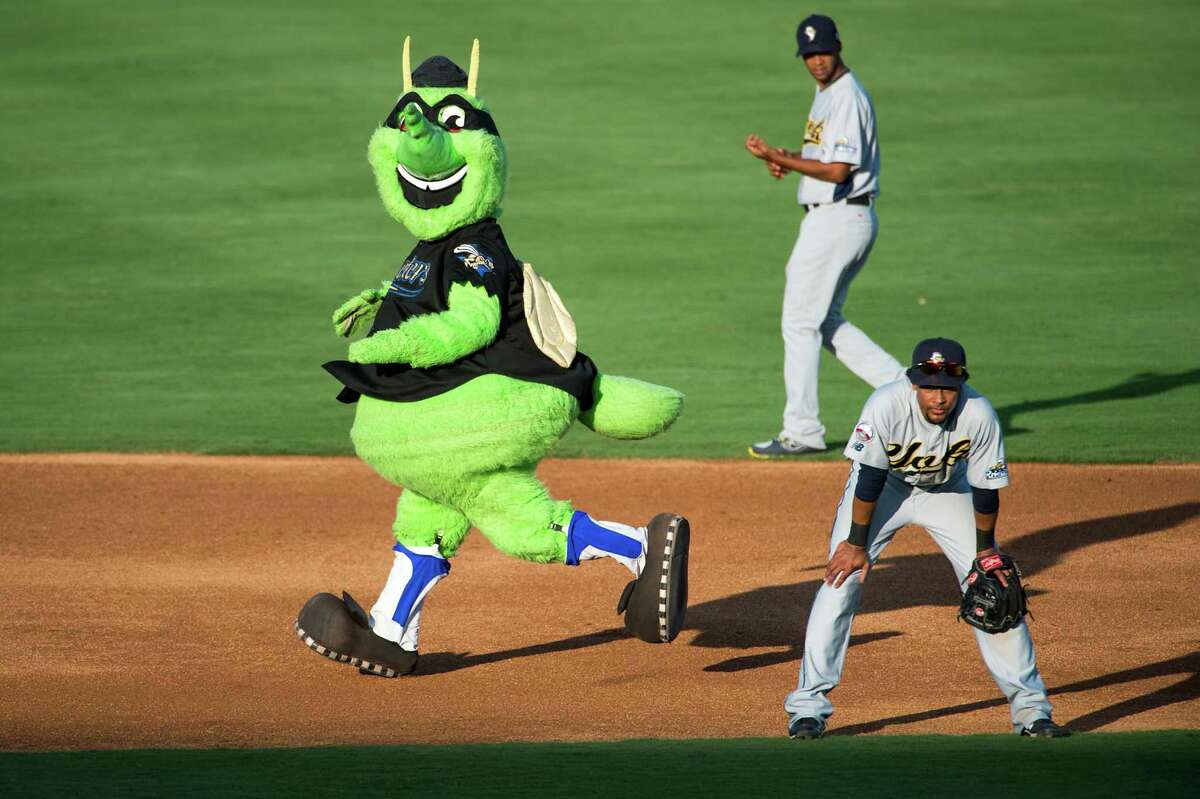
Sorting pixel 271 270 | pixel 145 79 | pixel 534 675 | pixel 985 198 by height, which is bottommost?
pixel 534 675

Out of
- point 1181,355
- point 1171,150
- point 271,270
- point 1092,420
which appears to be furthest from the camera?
point 1171,150

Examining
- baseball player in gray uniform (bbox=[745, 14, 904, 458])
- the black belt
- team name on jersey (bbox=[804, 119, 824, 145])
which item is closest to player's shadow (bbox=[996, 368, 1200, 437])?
baseball player in gray uniform (bbox=[745, 14, 904, 458])

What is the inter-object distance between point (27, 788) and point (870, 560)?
2.91 m

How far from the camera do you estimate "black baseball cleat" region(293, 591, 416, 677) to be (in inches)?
246

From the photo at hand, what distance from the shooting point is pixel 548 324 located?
6.21 meters

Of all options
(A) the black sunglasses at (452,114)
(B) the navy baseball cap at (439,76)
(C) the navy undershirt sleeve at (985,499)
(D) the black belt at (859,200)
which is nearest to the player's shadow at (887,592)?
(C) the navy undershirt sleeve at (985,499)

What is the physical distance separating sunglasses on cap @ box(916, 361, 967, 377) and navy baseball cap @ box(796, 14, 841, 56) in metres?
4.50

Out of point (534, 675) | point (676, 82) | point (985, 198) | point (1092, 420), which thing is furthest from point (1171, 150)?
point (534, 675)

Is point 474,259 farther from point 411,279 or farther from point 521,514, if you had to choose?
point 521,514

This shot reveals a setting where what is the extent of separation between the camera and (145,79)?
20828 mm

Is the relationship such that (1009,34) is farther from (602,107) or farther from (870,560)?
(870,560)

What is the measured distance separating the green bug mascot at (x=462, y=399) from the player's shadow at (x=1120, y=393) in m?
5.56

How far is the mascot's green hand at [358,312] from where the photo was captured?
646 centimetres

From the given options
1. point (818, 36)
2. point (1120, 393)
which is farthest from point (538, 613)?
point (1120, 393)
